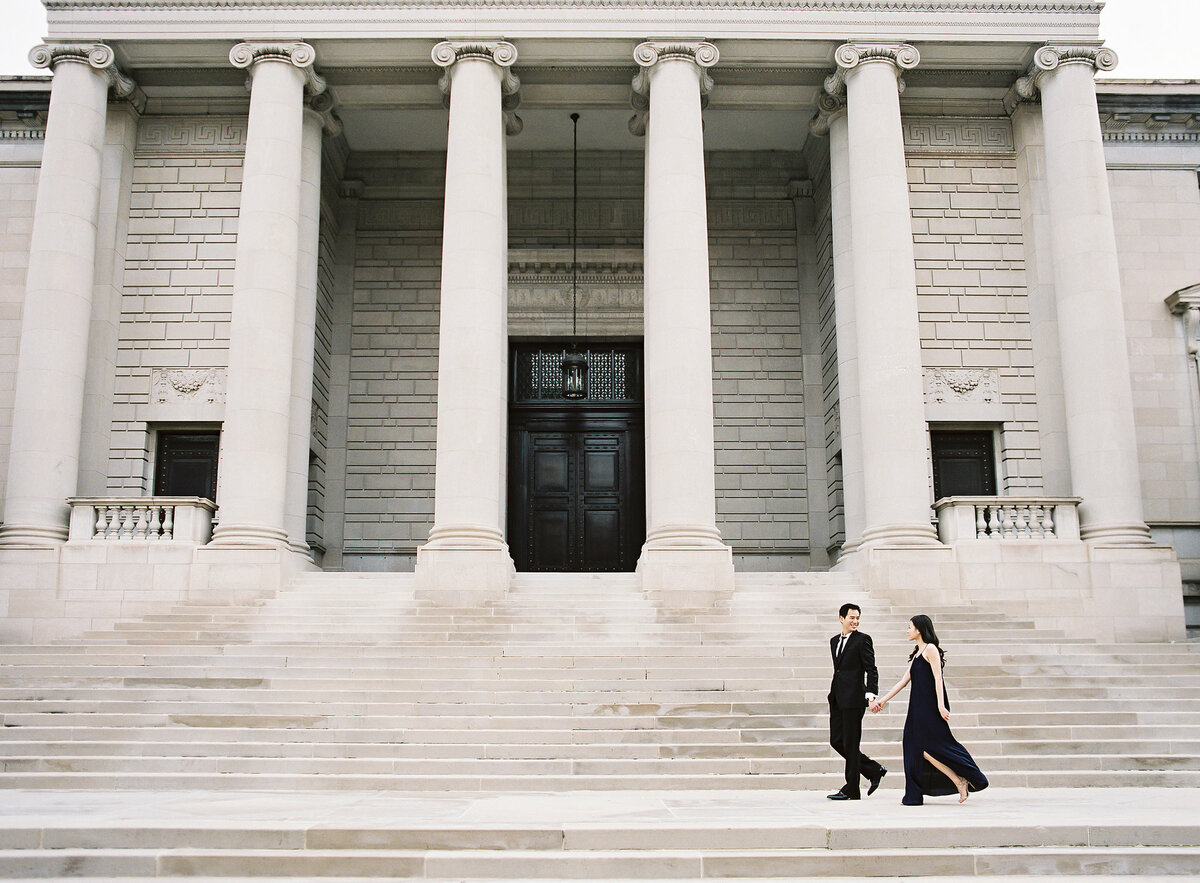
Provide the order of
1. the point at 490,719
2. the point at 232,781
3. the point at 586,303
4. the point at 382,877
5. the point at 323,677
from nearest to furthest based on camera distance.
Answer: the point at 382,877
the point at 232,781
the point at 490,719
the point at 323,677
the point at 586,303

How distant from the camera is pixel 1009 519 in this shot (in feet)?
69.1

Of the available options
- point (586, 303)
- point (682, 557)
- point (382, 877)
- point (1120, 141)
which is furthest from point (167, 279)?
point (1120, 141)

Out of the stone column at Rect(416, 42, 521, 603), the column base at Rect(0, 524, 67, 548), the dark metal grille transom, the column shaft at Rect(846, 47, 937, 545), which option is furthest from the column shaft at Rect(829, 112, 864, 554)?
the column base at Rect(0, 524, 67, 548)

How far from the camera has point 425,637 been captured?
17.9 m

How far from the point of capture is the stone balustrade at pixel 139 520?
20.6 m

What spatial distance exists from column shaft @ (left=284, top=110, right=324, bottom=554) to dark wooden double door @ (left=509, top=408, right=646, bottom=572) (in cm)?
598

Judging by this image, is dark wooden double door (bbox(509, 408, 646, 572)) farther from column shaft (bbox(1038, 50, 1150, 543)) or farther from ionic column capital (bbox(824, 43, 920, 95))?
column shaft (bbox(1038, 50, 1150, 543))

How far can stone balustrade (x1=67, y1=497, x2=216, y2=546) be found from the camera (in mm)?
20578

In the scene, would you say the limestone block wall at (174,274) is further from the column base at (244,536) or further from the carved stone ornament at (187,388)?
the column base at (244,536)

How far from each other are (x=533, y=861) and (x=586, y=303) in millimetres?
20719

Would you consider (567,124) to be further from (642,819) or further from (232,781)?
(642,819)

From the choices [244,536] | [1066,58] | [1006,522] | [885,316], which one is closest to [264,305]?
[244,536]

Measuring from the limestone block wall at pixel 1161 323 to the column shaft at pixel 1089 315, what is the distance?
8.62 ft

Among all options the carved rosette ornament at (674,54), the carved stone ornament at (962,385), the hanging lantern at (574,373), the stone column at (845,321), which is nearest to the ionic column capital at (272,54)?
the carved rosette ornament at (674,54)
